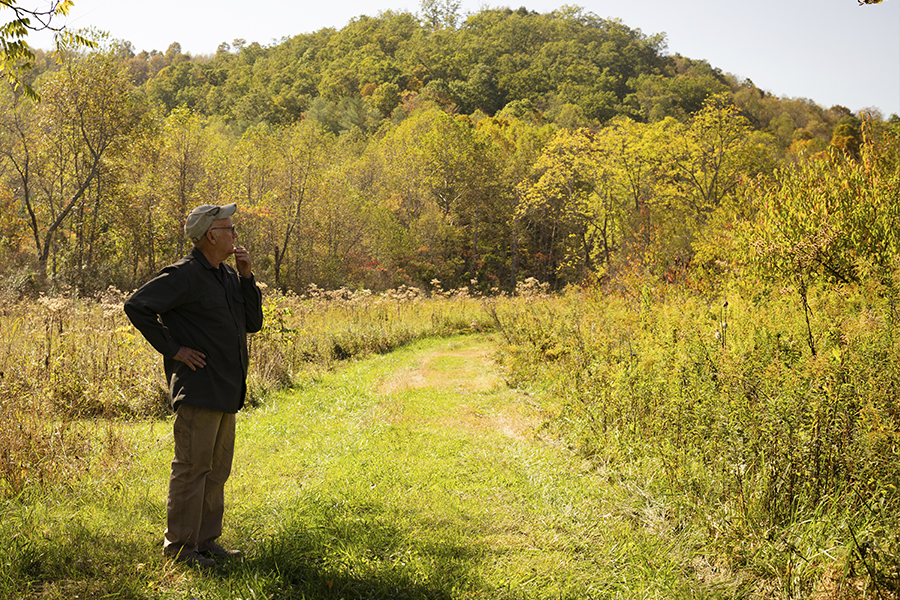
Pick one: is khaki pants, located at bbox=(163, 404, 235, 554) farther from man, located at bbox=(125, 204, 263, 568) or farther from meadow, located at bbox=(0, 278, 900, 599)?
meadow, located at bbox=(0, 278, 900, 599)

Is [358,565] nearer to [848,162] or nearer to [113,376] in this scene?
[113,376]

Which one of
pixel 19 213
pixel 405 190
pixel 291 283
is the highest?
pixel 405 190

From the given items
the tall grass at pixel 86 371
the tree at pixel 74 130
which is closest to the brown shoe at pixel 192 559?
the tall grass at pixel 86 371

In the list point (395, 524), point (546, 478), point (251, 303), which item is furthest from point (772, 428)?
point (251, 303)

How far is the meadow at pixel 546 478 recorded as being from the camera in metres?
3.22

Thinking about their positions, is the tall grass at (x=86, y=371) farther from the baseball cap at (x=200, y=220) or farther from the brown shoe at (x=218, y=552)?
the baseball cap at (x=200, y=220)

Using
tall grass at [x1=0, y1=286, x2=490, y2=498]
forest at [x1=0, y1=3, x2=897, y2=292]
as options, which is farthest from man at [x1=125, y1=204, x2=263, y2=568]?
forest at [x1=0, y1=3, x2=897, y2=292]

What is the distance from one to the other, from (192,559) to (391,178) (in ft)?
128

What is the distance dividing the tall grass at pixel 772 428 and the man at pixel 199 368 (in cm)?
324

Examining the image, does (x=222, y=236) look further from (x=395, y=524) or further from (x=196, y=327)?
(x=395, y=524)

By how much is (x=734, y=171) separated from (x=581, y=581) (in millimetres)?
31681

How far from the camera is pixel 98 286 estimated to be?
21.7m

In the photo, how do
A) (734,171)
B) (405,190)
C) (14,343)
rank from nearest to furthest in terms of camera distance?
(14,343)
(734,171)
(405,190)

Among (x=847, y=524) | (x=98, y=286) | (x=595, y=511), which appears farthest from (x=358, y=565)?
(x=98, y=286)
